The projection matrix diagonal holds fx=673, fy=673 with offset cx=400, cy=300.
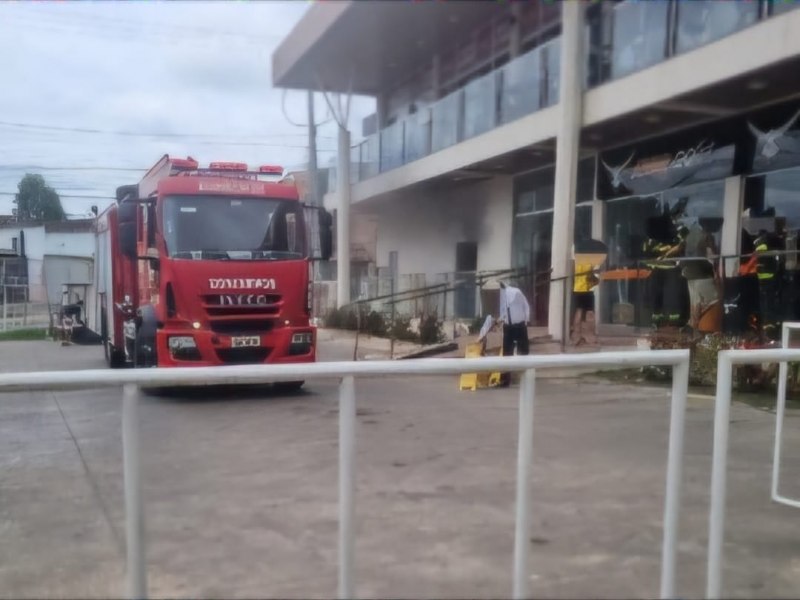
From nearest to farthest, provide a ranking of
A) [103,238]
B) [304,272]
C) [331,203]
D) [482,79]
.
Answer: [304,272] → [103,238] → [482,79] → [331,203]

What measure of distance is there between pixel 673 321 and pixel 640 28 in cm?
468

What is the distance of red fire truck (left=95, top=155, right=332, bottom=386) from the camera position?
8.27 m

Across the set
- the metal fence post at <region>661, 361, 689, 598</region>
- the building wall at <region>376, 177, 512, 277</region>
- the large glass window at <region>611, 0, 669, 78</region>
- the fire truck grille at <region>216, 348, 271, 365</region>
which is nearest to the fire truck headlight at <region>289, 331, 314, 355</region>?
the fire truck grille at <region>216, 348, 271, 365</region>

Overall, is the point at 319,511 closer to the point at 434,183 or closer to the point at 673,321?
the point at 673,321

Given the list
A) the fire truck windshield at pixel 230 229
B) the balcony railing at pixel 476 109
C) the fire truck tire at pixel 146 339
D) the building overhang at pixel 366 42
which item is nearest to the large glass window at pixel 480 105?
the balcony railing at pixel 476 109

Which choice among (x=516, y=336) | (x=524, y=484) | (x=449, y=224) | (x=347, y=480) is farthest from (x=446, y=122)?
(x=347, y=480)

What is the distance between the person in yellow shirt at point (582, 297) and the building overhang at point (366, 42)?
5.02 metres

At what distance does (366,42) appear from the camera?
22.1ft

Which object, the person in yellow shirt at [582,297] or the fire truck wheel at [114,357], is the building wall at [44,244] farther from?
the person in yellow shirt at [582,297]

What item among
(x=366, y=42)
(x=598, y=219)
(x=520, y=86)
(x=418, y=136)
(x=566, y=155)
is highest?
(x=520, y=86)

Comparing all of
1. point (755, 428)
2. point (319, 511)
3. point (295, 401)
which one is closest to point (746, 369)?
point (755, 428)

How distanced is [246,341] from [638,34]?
780 centimetres

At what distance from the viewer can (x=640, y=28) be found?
10.7m

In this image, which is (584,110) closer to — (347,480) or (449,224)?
(449,224)
